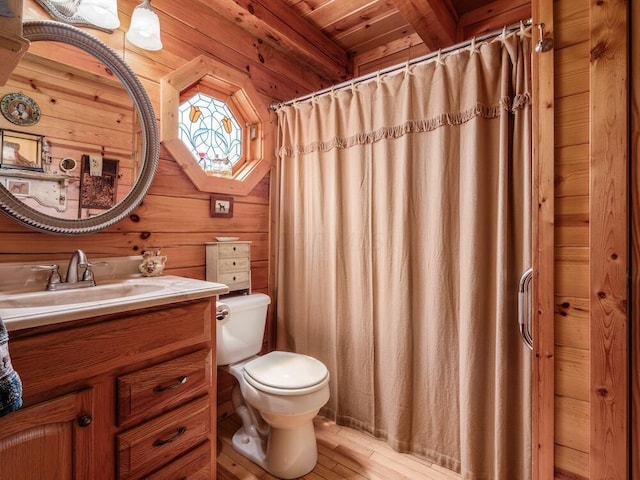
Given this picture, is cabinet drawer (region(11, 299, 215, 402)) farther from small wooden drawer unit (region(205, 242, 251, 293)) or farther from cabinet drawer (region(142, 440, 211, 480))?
small wooden drawer unit (region(205, 242, 251, 293))

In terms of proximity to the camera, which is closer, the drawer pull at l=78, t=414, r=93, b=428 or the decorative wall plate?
the drawer pull at l=78, t=414, r=93, b=428

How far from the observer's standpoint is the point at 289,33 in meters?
2.08

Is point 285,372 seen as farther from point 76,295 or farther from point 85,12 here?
point 85,12

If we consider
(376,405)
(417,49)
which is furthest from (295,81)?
(376,405)

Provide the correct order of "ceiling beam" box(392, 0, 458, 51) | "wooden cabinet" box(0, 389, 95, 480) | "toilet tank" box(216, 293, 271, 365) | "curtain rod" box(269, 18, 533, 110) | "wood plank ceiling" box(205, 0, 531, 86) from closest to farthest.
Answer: "wooden cabinet" box(0, 389, 95, 480) → "curtain rod" box(269, 18, 533, 110) → "toilet tank" box(216, 293, 271, 365) → "ceiling beam" box(392, 0, 458, 51) → "wood plank ceiling" box(205, 0, 531, 86)

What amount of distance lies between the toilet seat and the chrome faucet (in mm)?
792

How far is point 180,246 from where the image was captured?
174 centimetres

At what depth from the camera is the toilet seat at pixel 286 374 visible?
1396 mm

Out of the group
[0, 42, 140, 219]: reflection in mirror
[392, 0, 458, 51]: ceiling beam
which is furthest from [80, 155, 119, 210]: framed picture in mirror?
[392, 0, 458, 51]: ceiling beam

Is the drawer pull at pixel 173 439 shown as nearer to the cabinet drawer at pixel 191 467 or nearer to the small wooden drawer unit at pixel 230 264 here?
the cabinet drawer at pixel 191 467

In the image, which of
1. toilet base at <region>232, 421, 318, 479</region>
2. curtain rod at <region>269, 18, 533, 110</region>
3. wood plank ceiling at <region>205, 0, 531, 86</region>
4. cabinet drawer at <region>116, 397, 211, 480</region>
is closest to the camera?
cabinet drawer at <region>116, 397, 211, 480</region>

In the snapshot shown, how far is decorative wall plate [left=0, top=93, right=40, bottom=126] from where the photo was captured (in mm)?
1197

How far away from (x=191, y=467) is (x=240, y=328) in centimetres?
62

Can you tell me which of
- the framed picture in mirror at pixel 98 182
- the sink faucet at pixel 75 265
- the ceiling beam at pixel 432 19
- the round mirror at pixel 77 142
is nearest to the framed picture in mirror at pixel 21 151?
the round mirror at pixel 77 142
